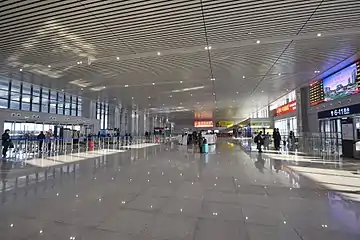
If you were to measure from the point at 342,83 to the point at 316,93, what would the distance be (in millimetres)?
3974

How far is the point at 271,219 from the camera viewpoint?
336 centimetres

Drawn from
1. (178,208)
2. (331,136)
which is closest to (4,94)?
(178,208)

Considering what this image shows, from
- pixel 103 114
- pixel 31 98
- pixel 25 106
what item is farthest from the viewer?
pixel 103 114

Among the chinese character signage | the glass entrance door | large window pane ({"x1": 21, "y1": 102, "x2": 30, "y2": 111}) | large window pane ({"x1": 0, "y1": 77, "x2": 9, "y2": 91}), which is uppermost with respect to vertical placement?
large window pane ({"x1": 0, "y1": 77, "x2": 9, "y2": 91})

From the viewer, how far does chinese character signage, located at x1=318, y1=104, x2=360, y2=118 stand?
11877mm

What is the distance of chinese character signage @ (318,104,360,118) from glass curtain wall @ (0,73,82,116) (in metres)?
17.3

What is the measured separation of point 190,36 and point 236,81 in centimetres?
821

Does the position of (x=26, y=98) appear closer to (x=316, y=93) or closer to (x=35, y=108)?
(x=35, y=108)

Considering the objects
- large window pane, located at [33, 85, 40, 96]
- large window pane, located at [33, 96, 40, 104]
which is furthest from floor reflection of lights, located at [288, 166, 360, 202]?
large window pane, located at [33, 96, 40, 104]

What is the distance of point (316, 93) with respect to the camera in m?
17.3

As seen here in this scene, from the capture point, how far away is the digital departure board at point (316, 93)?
16422 millimetres

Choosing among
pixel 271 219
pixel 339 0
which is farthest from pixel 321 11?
pixel 271 219

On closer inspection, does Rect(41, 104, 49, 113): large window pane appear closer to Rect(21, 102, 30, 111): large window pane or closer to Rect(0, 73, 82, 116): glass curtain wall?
Rect(0, 73, 82, 116): glass curtain wall

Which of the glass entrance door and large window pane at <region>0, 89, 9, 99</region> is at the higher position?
large window pane at <region>0, 89, 9, 99</region>
